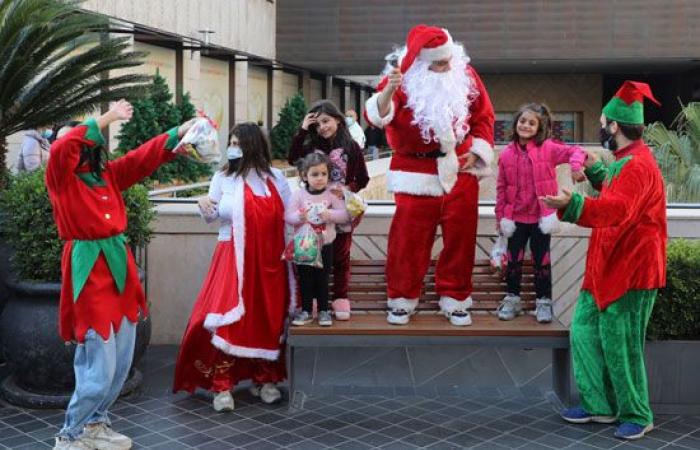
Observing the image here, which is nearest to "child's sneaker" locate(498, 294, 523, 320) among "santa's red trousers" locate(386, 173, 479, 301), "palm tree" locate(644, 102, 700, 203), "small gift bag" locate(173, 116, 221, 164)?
"santa's red trousers" locate(386, 173, 479, 301)

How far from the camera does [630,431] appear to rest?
4.95 m

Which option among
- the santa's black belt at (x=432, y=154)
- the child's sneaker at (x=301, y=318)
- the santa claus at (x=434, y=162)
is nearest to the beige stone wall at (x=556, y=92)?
the santa claus at (x=434, y=162)

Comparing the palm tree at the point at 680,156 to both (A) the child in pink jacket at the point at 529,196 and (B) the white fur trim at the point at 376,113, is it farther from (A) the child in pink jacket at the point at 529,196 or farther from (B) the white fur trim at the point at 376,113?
(B) the white fur trim at the point at 376,113

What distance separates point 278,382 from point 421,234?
4.20ft

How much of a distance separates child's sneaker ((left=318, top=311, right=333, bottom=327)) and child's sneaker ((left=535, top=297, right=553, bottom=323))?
4.16 ft

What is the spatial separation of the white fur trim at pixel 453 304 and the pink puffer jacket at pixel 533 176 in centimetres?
58

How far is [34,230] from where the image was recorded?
551 cm

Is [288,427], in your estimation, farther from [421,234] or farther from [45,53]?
[45,53]

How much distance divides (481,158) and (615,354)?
1422 millimetres

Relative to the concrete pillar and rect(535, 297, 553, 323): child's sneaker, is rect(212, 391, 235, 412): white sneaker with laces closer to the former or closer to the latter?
rect(535, 297, 553, 323): child's sneaker

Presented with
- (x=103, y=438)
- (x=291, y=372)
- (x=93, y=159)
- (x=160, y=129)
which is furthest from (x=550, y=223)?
(x=160, y=129)

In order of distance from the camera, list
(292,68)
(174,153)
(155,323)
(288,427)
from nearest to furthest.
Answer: (174,153)
(288,427)
(155,323)
(292,68)

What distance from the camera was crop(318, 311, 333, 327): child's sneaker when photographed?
5.44 m

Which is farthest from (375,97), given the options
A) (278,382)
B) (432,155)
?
(278,382)
